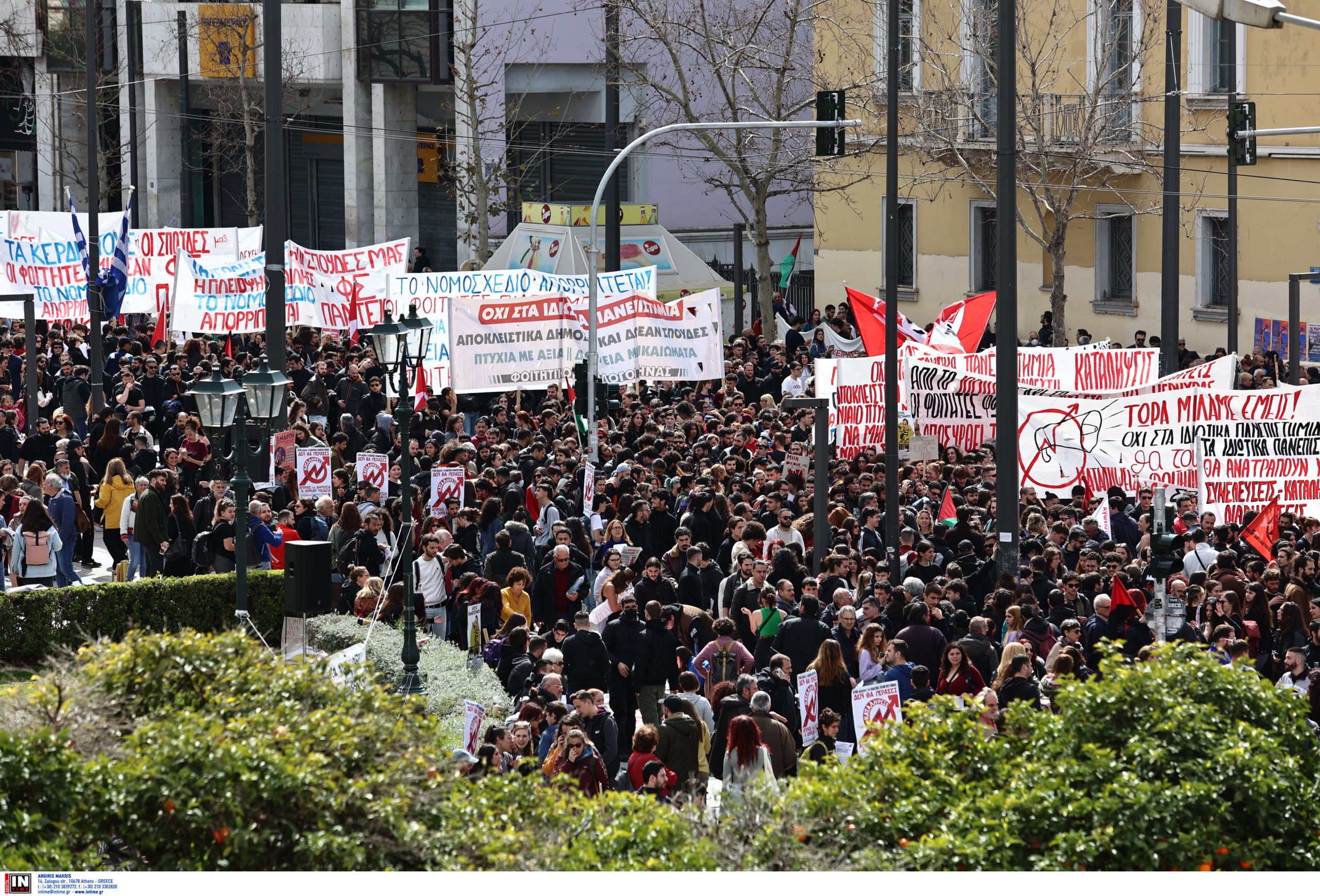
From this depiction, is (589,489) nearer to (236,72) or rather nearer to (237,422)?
(237,422)

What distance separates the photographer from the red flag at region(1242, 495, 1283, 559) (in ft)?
53.5

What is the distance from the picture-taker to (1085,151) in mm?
31609

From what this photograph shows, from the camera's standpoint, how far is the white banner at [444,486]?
17797mm

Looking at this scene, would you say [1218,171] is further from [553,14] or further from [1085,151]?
[553,14]

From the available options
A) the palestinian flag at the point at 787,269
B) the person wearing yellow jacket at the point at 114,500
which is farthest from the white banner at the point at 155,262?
the palestinian flag at the point at 787,269

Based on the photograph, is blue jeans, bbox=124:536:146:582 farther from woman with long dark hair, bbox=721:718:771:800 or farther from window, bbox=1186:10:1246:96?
window, bbox=1186:10:1246:96

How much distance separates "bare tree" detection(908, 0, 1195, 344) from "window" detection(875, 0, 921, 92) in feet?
1.06

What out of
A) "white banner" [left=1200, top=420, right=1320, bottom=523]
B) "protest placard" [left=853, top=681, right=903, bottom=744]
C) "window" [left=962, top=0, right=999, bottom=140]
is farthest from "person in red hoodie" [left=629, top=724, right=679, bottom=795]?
"window" [left=962, top=0, right=999, bottom=140]

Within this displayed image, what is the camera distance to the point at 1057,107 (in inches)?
1347

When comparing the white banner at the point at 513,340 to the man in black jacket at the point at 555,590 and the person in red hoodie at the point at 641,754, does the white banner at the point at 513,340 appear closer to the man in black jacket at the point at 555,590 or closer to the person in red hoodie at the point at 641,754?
the man in black jacket at the point at 555,590

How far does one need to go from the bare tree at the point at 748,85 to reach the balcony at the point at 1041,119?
1.72 meters

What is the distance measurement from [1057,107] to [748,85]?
5959mm

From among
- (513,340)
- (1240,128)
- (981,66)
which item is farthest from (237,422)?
(981,66)

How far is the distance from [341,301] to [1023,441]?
39.0 feet
